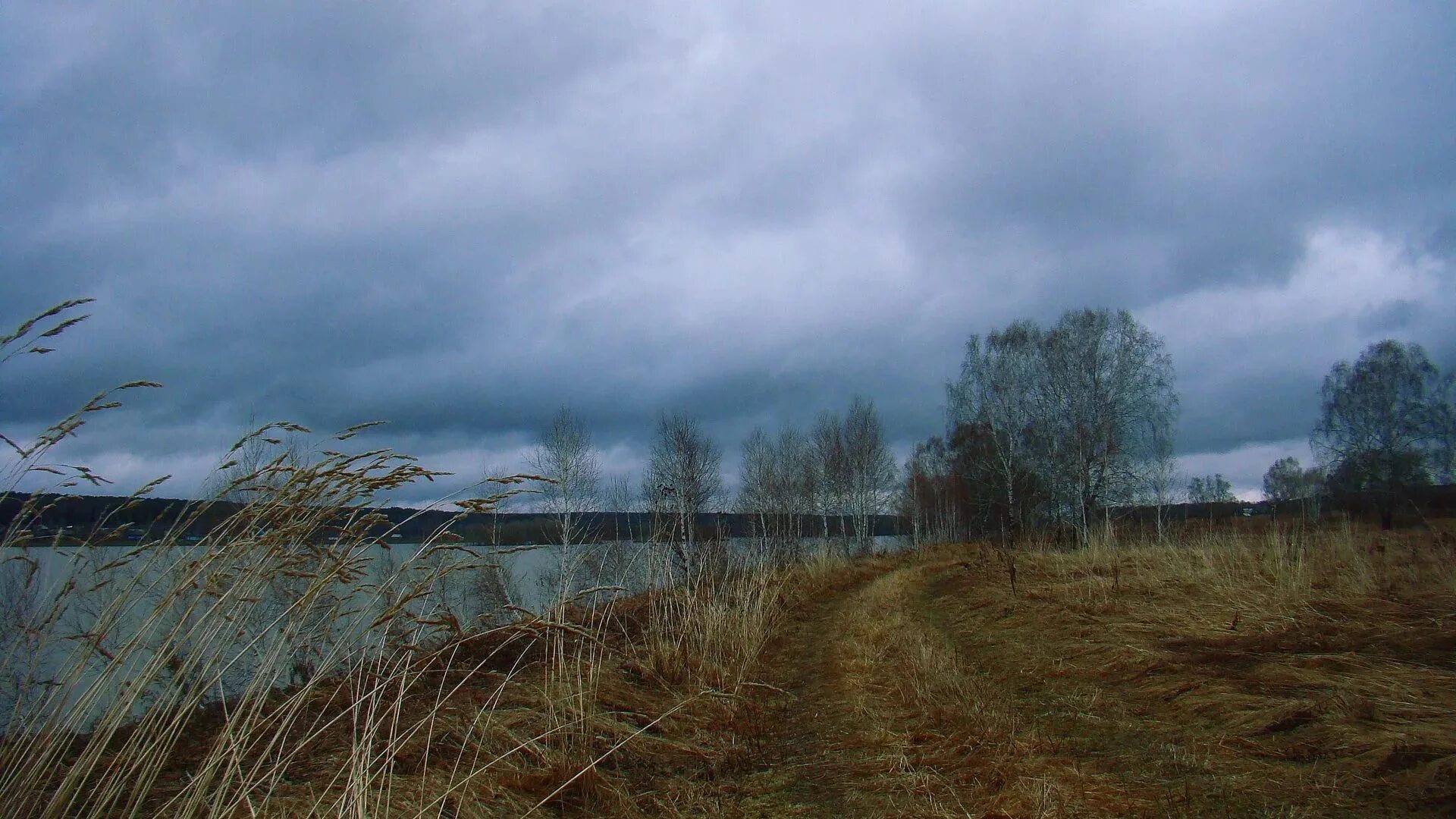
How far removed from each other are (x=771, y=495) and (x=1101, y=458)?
18.8 meters

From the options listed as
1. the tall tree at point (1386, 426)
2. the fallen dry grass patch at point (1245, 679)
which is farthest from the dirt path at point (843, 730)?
the tall tree at point (1386, 426)

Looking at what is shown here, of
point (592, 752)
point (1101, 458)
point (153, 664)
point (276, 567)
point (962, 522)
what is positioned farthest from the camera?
point (962, 522)

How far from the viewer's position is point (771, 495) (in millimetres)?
42688

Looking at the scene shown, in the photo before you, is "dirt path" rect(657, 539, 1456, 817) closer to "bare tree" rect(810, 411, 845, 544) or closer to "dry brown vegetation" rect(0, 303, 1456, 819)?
"dry brown vegetation" rect(0, 303, 1456, 819)

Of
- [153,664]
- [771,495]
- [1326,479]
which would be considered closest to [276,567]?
[153,664]

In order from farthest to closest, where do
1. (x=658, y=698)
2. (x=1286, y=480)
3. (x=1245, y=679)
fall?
(x=1286, y=480), (x=658, y=698), (x=1245, y=679)

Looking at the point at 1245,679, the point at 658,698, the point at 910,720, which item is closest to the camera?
the point at 1245,679

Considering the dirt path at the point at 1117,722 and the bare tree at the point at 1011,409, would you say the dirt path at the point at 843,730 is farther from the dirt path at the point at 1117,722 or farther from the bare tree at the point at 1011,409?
the bare tree at the point at 1011,409

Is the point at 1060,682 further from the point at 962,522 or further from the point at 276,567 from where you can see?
the point at 962,522

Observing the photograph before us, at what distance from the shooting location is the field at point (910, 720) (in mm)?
3355

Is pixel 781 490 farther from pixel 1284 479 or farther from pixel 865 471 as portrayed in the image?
pixel 1284 479

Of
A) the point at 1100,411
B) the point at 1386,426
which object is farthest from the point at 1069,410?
the point at 1386,426

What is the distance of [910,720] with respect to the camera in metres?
5.53

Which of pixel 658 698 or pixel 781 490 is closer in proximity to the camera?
pixel 658 698
